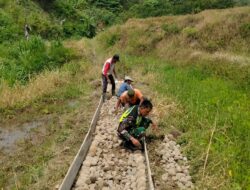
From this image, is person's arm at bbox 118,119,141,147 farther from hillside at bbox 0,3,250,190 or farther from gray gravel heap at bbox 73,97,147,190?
hillside at bbox 0,3,250,190

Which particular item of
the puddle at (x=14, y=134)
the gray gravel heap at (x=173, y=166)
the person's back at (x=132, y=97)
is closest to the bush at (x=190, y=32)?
the puddle at (x=14, y=134)

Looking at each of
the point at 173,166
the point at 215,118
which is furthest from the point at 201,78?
the point at 173,166

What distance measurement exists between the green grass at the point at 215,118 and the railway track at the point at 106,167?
103cm

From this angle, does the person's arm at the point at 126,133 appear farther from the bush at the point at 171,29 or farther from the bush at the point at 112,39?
the bush at the point at 112,39

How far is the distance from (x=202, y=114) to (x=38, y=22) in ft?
96.6

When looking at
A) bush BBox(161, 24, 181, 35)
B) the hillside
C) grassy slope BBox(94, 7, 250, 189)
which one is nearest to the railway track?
the hillside

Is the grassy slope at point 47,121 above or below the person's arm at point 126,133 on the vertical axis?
below

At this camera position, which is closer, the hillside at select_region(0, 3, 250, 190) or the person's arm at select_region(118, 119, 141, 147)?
the hillside at select_region(0, 3, 250, 190)

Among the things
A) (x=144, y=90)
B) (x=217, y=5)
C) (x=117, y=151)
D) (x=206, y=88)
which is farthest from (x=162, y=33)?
(x=217, y=5)

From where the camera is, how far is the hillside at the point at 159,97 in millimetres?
7297

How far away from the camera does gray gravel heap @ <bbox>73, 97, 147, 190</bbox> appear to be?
6.73 meters

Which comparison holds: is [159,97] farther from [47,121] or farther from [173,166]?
[173,166]

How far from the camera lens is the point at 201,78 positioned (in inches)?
592

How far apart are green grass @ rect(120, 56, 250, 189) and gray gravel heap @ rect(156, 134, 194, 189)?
18cm
